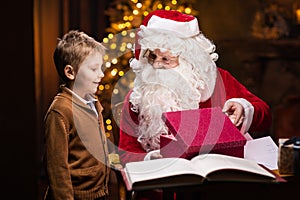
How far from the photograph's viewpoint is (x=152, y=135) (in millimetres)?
2010

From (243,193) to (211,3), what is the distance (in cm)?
320

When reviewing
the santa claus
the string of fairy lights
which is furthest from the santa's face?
the string of fairy lights

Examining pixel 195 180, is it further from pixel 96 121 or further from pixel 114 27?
pixel 114 27

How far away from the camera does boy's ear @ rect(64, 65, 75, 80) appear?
6.22 ft

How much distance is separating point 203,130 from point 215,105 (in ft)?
1.25

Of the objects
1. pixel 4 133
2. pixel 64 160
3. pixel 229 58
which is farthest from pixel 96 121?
pixel 229 58

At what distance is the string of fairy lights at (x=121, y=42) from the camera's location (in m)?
3.25

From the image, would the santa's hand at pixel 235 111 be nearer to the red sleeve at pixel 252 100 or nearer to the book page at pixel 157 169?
the red sleeve at pixel 252 100

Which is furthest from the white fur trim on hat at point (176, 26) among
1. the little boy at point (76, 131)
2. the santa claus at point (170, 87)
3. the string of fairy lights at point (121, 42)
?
the string of fairy lights at point (121, 42)

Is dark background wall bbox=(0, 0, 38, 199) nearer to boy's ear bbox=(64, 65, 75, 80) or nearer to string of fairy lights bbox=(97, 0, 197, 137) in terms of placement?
boy's ear bbox=(64, 65, 75, 80)

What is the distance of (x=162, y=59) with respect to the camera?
80.2 inches

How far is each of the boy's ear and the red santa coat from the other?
27cm

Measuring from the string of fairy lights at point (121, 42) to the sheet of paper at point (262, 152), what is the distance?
1295mm

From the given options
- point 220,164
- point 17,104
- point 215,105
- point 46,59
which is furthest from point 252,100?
point 46,59
